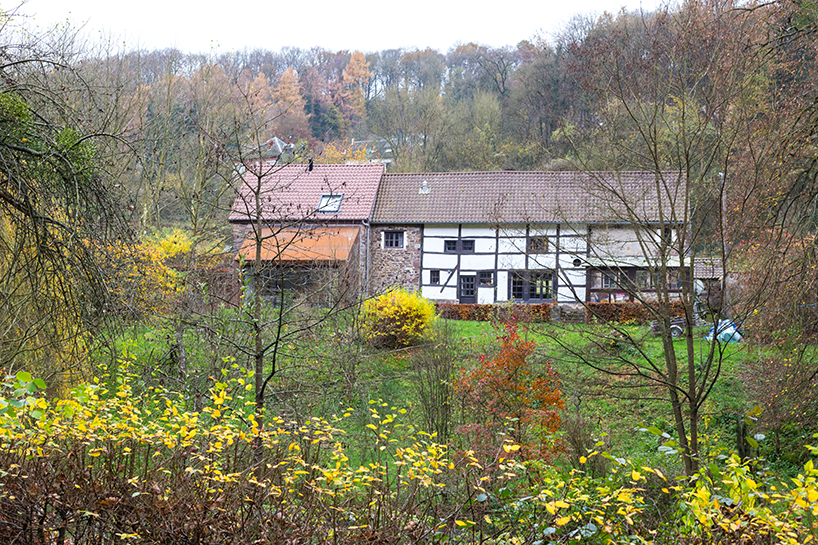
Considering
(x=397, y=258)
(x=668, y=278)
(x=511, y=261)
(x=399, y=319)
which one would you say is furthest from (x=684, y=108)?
(x=397, y=258)

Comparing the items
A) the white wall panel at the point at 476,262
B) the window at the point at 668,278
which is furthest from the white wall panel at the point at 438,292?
the window at the point at 668,278

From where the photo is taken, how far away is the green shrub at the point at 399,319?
1405 centimetres

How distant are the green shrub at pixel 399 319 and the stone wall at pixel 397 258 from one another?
5951mm

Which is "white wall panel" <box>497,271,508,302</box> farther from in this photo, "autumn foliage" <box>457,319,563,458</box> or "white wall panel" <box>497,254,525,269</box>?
"autumn foliage" <box>457,319,563,458</box>

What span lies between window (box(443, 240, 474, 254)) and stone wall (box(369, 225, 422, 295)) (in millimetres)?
934

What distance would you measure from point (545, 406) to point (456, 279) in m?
11.5

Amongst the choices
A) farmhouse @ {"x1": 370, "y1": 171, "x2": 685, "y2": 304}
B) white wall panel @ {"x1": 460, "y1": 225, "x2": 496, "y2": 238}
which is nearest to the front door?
farmhouse @ {"x1": 370, "y1": 171, "x2": 685, "y2": 304}

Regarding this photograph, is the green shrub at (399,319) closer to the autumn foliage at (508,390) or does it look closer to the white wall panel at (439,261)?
the autumn foliage at (508,390)

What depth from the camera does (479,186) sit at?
21.4 metres

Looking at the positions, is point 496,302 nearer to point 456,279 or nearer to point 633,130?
point 456,279

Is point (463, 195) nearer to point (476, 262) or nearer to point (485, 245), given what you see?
point (485, 245)

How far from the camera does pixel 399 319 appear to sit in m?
14.3

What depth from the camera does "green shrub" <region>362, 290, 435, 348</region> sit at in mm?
14047

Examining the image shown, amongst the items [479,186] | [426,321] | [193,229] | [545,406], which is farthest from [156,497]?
[479,186]
